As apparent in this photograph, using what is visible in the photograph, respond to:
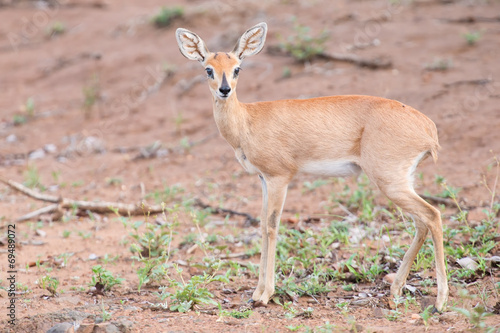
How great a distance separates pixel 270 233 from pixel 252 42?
1893 mm

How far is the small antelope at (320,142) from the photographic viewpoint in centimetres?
485

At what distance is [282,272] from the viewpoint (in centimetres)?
576

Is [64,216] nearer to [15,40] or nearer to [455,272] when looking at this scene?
[455,272]

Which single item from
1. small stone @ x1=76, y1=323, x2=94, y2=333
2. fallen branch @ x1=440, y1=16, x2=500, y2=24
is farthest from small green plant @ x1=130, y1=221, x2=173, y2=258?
fallen branch @ x1=440, y1=16, x2=500, y2=24

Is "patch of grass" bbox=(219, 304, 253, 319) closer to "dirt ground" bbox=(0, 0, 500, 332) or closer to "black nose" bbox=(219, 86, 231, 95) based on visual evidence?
"dirt ground" bbox=(0, 0, 500, 332)

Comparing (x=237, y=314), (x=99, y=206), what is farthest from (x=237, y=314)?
(x=99, y=206)

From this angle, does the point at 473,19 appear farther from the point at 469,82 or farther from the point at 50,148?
the point at 50,148

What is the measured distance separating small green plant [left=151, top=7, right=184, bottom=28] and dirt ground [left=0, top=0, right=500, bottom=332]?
0.18 meters

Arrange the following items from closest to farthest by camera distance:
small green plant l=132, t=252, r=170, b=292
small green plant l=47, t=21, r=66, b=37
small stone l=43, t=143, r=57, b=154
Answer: small green plant l=132, t=252, r=170, b=292
small stone l=43, t=143, r=57, b=154
small green plant l=47, t=21, r=66, b=37

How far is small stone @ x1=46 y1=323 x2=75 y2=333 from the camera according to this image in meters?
4.20

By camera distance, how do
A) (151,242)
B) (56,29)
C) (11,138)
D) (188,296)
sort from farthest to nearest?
(56,29), (11,138), (151,242), (188,296)

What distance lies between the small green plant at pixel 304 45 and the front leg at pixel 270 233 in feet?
21.3

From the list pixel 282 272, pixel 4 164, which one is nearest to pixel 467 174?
pixel 282 272

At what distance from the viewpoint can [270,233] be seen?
5.22m
